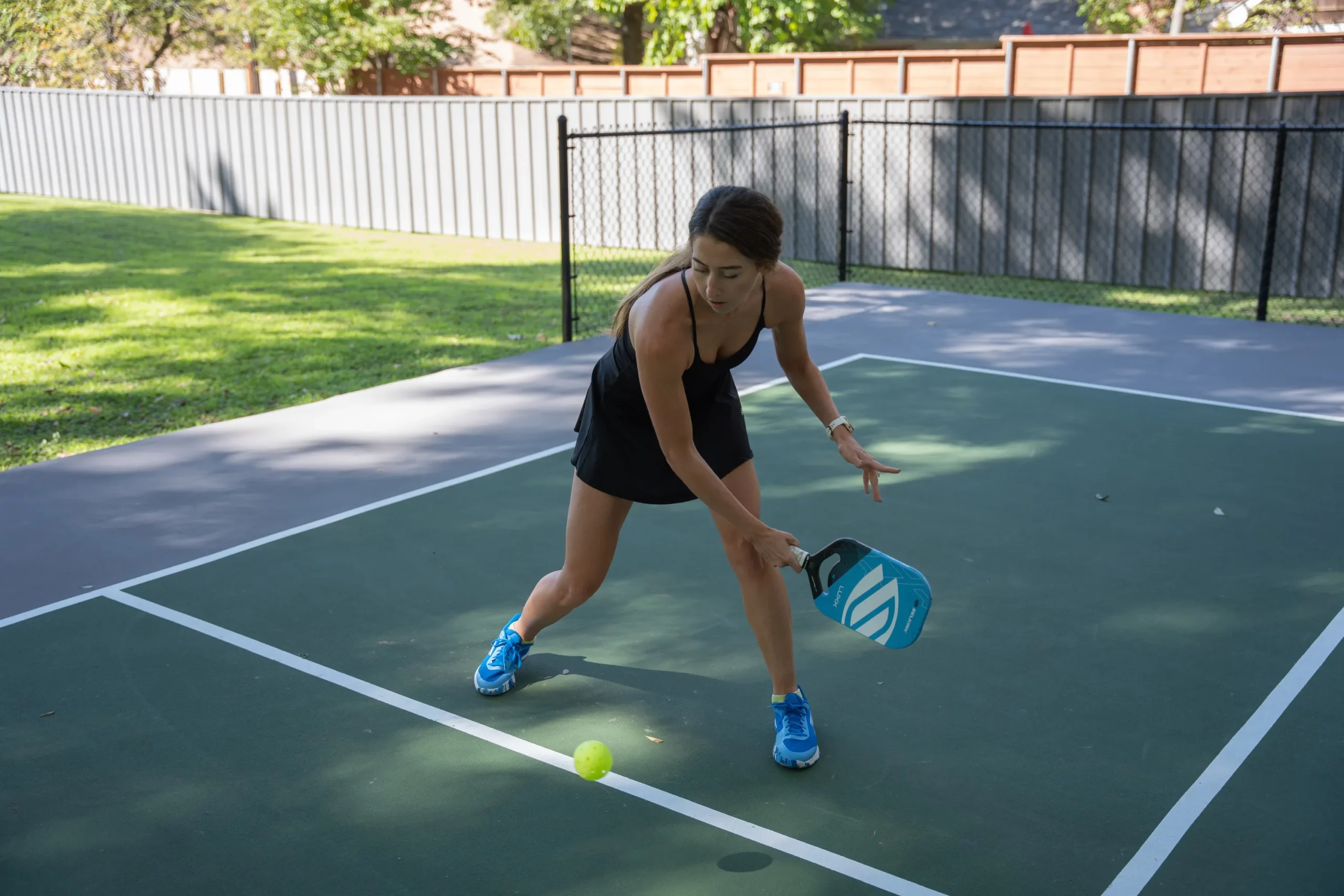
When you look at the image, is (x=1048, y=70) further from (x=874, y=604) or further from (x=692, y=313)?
(x=692, y=313)

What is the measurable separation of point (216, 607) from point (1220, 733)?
3747 mm

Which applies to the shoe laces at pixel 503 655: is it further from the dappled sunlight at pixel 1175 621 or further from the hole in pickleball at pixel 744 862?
the dappled sunlight at pixel 1175 621

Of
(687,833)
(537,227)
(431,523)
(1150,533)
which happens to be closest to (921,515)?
(1150,533)

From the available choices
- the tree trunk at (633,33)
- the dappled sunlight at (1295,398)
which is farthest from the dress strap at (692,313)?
the tree trunk at (633,33)

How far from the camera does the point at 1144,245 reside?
13.1 metres

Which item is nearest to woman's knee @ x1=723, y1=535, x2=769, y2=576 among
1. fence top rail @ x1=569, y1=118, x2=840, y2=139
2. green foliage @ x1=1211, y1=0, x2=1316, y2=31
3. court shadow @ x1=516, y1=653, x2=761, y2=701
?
court shadow @ x1=516, y1=653, x2=761, y2=701

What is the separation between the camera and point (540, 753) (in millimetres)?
3861

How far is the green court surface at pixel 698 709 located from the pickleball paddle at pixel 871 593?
1.68 feet

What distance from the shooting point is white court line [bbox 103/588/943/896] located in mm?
3242

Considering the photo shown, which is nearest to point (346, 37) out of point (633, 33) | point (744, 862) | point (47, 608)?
point (633, 33)

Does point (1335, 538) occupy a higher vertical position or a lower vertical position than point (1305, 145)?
lower

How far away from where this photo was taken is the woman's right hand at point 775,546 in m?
3.23

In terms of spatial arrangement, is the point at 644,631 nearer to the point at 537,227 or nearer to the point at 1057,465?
the point at 1057,465

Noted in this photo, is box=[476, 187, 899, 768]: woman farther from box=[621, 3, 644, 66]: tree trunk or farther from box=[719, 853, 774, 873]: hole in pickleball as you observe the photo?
box=[621, 3, 644, 66]: tree trunk
